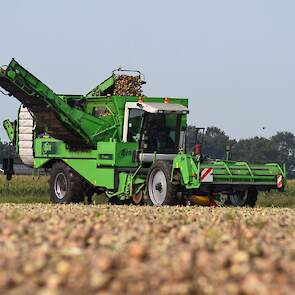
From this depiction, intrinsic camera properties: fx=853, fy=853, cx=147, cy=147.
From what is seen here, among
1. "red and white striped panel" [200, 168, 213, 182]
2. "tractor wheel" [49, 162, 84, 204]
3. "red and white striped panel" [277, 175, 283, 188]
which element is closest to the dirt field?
"red and white striped panel" [200, 168, 213, 182]

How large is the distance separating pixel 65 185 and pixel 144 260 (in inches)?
691

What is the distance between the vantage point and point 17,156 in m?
26.6

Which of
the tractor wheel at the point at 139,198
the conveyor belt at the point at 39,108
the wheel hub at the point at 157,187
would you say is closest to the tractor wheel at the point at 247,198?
the wheel hub at the point at 157,187

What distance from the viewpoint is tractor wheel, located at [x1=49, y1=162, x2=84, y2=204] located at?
924 inches

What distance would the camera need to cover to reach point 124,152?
2212cm

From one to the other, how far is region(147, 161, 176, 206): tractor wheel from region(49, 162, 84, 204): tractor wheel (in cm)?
313

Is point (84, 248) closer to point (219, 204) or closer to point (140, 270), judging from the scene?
point (140, 270)

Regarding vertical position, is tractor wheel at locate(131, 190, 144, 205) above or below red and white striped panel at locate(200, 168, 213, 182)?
below

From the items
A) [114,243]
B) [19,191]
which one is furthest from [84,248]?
[19,191]

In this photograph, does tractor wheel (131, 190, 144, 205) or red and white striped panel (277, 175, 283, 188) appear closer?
red and white striped panel (277, 175, 283, 188)

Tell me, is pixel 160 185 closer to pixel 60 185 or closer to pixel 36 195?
pixel 60 185

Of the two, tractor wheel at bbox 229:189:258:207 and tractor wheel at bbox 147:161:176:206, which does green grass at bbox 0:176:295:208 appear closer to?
tractor wheel at bbox 229:189:258:207

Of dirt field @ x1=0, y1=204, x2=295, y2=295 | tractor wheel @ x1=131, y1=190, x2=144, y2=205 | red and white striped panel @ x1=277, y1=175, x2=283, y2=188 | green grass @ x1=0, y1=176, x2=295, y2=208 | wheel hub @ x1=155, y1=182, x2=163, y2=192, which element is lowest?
green grass @ x1=0, y1=176, x2=295, y2=208

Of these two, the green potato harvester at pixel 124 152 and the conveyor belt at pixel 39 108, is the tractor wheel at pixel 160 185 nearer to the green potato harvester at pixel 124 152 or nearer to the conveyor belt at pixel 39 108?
the green potato harvester at pixel 124 152
